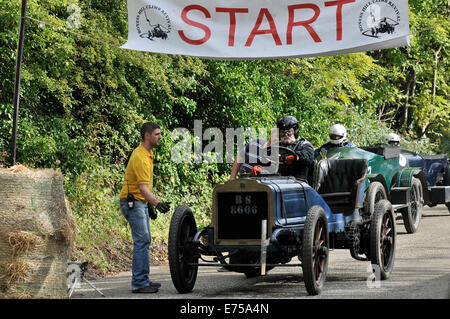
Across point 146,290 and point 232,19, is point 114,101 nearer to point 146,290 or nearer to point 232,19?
point 232,19

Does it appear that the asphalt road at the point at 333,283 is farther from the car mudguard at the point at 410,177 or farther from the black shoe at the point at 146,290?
the car mudguard at the point at 410,177

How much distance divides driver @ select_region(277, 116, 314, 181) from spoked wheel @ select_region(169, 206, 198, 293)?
4.54 feet

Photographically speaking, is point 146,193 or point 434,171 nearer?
point 146,193

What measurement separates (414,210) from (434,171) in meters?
2.90

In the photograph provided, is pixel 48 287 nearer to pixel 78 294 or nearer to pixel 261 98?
pixel 78 294

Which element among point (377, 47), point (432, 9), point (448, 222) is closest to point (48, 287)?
point (377, 47)

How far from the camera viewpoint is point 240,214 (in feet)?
28.2

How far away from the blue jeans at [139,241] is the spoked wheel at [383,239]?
274 centimetres

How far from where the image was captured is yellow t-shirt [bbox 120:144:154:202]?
8.70 metres

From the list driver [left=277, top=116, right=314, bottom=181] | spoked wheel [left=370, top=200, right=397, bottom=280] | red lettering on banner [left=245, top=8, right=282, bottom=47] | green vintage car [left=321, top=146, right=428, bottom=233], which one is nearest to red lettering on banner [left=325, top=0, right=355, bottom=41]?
red lettering on banner [left=245, top=8, right=282, bottom=47]

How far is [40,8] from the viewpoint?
1092 cm

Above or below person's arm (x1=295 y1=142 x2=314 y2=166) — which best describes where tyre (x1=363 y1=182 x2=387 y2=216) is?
below

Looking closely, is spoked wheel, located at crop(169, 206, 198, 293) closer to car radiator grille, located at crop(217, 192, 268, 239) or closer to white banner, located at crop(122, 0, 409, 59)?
car radiator grille, located at crop(217, 192, 268, 239)

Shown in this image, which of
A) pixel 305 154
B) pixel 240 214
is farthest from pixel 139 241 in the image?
pixel 305 154
